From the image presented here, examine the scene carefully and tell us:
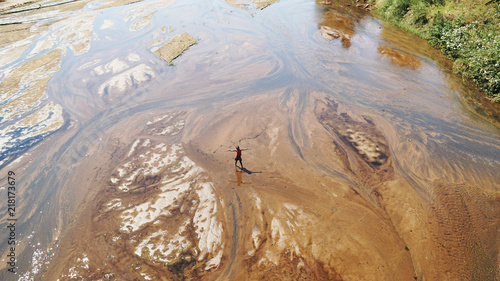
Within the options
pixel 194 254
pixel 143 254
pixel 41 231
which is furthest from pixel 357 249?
pixel 41 231

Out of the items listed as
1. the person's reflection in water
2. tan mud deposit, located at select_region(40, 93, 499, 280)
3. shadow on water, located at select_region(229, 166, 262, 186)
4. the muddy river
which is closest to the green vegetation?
the muddy river

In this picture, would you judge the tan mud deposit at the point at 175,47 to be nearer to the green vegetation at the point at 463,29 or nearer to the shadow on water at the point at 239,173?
the shadow on water at the point at 239,173

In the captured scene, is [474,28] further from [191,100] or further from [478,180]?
[191,100]

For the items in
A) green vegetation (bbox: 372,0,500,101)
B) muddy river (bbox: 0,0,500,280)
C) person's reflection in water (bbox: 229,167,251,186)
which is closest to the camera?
muddy river (bbox: 0,0,500,280)

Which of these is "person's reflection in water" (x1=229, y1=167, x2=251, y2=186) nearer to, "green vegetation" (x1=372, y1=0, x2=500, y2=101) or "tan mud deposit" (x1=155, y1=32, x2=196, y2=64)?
"tan mud deposit" (x1=155, y1=32, x2=196, y2=64)

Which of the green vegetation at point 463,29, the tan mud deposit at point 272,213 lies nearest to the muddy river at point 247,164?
the tan mud deposit at point 272,213
